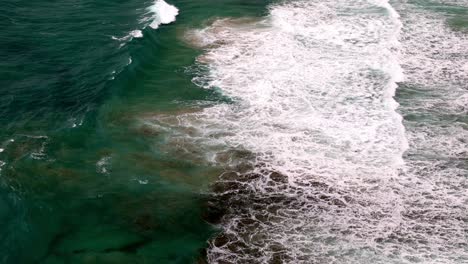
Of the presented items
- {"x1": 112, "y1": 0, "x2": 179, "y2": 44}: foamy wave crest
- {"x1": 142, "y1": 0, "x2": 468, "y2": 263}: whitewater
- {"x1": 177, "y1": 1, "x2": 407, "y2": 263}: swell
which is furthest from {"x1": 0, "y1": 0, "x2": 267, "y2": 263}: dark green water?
{"x1": 177, "y1": 1, "x2": 407, "y2": 263}: swell

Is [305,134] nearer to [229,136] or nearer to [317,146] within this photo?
[317,146]

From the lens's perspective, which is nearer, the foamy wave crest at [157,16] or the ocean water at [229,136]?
the ocean water at [229,136]

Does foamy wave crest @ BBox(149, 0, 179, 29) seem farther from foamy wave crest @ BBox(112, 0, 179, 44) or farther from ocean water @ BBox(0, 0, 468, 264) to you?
ocean water @ BBox(0, 0, 468, 264)

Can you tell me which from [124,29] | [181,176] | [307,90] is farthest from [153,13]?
[181,176]

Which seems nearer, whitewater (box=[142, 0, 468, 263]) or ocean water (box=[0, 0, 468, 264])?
whitewater (box=[142, 0, 468, 263])

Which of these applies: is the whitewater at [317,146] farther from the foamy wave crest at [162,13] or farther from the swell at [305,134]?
the foamy wave crest at [162,13]

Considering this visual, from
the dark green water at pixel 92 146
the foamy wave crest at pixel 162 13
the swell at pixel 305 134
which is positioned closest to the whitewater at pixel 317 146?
the swell at pixel 305 134
